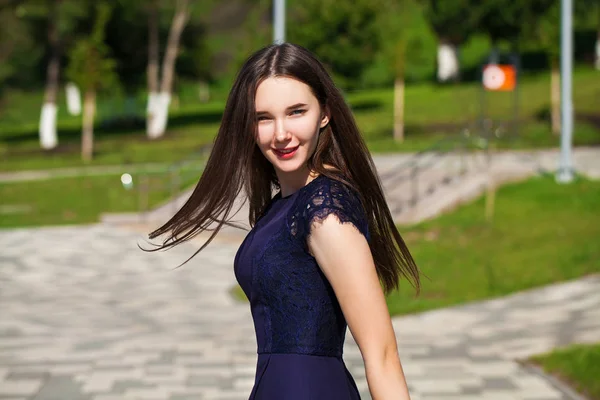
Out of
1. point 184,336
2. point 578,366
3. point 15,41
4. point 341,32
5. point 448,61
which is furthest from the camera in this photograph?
point 448,61

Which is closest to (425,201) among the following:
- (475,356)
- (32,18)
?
(475,356)

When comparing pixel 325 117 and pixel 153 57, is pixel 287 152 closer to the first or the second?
pixel 325 117

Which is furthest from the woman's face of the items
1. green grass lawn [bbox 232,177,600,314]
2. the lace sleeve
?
green grass lawn [bbox 232,177,600,314]

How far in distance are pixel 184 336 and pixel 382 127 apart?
2720cm

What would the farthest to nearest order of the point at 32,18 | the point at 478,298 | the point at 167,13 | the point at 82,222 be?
the point at 167,13 → the point at 32,18 → the point at 82,222 → the point at 478,298

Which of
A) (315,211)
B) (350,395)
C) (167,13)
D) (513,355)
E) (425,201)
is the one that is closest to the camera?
(315,211)

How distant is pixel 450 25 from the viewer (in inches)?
1770

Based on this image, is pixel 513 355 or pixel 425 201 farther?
pixel 425 201

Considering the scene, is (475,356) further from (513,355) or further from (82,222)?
(82,222)

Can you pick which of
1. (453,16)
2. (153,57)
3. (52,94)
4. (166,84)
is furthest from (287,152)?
(153,57)

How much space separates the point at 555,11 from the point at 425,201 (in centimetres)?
1283

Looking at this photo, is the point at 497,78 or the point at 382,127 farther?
the point at 382,127

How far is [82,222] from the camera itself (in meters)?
21.8

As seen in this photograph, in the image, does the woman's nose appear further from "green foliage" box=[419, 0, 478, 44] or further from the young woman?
"green foliage" box=[419, 0, 478, 44]
